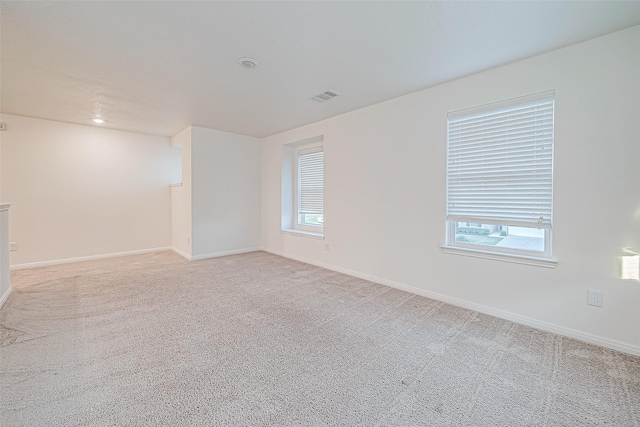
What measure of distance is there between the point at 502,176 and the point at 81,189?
6.23m

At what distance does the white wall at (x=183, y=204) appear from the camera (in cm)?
482

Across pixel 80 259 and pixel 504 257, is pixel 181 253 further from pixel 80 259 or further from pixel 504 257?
pixel 504 257

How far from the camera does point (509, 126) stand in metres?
2.52

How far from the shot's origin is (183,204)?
16.6 ft

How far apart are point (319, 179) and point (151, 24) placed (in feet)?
10.5

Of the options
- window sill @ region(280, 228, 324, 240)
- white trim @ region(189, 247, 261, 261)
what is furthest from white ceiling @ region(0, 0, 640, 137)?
white trim @ region(189, 247, 261, 261)

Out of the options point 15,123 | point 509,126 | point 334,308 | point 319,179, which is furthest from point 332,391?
point 15,123

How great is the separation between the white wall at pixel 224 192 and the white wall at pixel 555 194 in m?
2.31

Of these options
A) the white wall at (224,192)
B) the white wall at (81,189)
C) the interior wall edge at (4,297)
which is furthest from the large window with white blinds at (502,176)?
the white wall at (81,189)

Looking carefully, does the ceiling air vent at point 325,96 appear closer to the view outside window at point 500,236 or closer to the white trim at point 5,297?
the view outside window at point 500,236

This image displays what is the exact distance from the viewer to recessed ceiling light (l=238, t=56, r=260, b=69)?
2.40m

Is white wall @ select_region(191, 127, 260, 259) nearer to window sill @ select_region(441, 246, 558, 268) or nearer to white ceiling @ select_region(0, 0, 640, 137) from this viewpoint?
white ceiling @ select_region(0, 0, 640, 137)

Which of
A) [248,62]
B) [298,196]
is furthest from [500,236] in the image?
[298,196]

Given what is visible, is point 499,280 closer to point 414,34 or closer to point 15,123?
point 414,34
